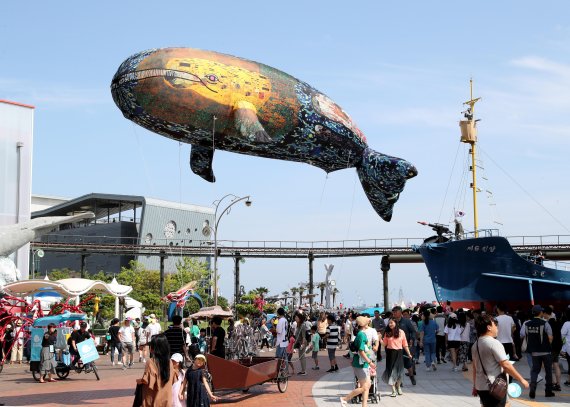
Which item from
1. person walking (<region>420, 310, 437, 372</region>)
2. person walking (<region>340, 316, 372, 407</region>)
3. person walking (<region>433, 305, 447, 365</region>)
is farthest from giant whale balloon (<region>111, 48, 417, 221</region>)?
person walking (<region>433, 305, 447, 365</region>)

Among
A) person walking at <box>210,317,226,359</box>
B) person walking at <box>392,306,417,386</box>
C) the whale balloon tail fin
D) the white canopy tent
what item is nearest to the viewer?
person walking at <box>210,317,226,359</box>

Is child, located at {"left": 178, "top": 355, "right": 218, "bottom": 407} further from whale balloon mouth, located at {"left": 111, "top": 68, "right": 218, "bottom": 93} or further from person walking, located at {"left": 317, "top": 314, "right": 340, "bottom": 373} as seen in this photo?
person walking, located at {"left": 317, "top": 314, "right": 340, "bottom": 373}

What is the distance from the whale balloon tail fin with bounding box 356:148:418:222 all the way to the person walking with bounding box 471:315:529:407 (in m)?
9.68

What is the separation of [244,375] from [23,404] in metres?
4.47

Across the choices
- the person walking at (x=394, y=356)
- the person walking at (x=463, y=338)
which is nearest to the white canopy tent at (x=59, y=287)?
the person walking at (x=463, y=338)

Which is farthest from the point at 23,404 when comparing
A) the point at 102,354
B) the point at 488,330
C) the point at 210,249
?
the point at 210,249

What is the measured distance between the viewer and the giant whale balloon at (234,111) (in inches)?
615

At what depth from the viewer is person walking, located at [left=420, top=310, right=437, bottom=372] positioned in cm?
2072

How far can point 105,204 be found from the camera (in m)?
92.2

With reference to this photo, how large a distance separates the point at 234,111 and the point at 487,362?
29.3 feet

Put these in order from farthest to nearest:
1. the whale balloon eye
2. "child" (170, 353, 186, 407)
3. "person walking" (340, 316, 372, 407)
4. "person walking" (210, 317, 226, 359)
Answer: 1. "person walking" (210, 317, 226, 359)
2. the whale balloon eye
3. "person walking" (340, 316, 372, 407)
4. "child" (170, 353, 186, 407)

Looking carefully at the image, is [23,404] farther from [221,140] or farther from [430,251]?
[430,251]

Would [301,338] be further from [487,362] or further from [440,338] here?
[487,362]

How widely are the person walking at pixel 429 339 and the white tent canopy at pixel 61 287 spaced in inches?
599
